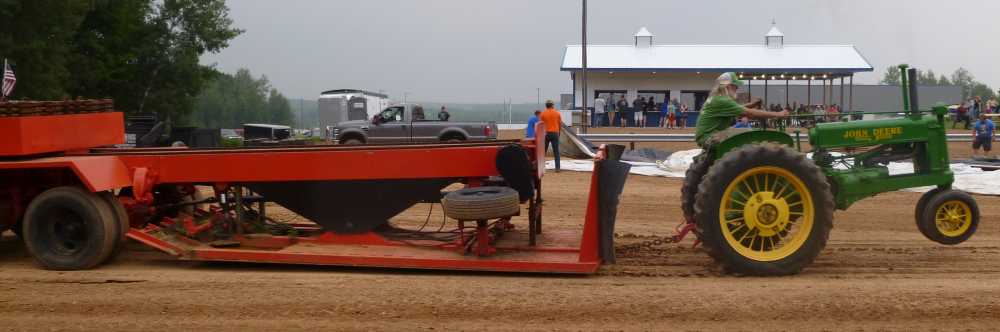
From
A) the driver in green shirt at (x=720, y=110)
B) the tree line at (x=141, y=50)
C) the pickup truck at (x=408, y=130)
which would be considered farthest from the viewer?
the tree line at (x=141, y=50)

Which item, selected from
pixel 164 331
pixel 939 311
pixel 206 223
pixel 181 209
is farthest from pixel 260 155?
pixel 939 311

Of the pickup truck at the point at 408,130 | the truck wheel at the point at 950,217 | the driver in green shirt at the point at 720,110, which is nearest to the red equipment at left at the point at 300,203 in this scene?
the driver in green shirt at the point at 720,110

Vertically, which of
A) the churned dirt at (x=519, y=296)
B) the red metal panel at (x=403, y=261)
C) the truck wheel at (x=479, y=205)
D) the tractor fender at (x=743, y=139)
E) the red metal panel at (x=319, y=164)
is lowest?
the churned dirt at (x=519, y=296)

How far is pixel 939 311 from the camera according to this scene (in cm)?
536

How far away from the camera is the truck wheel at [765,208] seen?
251 inches

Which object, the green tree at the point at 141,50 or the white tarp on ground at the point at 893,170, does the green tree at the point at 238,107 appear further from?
the white tarp on ground at the point at 893,170

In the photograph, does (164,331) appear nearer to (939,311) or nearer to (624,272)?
(624,272)

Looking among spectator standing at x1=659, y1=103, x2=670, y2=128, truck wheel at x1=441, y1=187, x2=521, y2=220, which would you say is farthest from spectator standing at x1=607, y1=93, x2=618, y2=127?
truck wheel at x1=441, y1=187, x2=521, y2=220

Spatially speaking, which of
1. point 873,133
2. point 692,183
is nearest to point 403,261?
point 692,183

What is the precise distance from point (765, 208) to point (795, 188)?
0.88ft

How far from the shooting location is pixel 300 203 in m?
7.09

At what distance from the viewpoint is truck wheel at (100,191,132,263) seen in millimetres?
6852

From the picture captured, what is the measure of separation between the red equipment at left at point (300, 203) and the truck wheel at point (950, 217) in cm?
287

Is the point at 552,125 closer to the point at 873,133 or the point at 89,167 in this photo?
the point at 873,133
